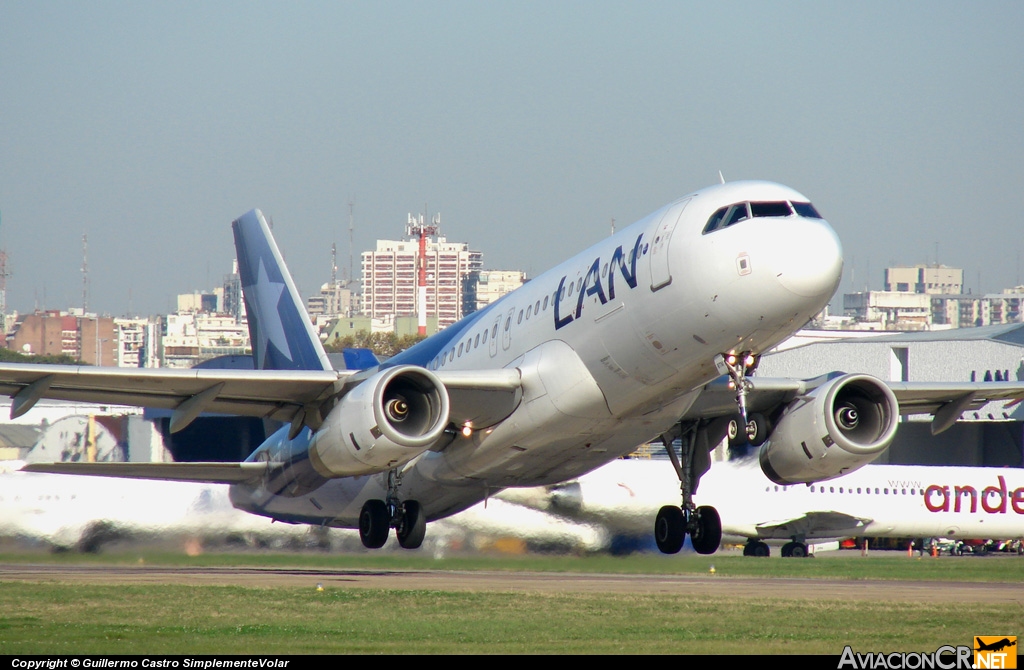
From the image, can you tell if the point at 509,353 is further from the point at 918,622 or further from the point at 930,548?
the point at 930,548

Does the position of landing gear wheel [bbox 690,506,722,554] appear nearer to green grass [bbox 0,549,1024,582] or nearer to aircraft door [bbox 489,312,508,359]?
green grass [bbox 0,549,1024,582]

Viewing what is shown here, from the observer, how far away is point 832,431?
77.9ft

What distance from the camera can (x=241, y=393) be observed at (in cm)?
2498

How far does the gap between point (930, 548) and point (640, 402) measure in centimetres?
3914

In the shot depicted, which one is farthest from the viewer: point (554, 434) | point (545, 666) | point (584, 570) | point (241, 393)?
point (584, 570)

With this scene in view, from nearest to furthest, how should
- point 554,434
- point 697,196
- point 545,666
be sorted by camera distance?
point 545,666 < point 697,196 < point 554,434

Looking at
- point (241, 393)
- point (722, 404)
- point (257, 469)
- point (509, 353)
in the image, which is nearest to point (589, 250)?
point (509, 353)

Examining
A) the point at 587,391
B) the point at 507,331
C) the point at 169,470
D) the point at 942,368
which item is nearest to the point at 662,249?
the point at 587,391

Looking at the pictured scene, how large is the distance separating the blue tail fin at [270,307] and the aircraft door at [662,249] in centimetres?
1043

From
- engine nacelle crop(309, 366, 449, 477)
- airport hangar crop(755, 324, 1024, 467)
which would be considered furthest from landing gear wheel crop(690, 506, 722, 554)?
airport hangar crop(755, 324, 1024, 467)

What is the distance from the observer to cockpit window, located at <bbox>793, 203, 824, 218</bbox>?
20.0 m

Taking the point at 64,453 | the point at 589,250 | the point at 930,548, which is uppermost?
the point at 589,250

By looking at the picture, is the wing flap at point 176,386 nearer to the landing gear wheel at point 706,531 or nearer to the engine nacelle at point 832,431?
the landing gear wheel at point 706,531

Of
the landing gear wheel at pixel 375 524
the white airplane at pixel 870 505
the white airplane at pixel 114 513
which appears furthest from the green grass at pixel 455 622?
the white airplane at pixel 870 505
